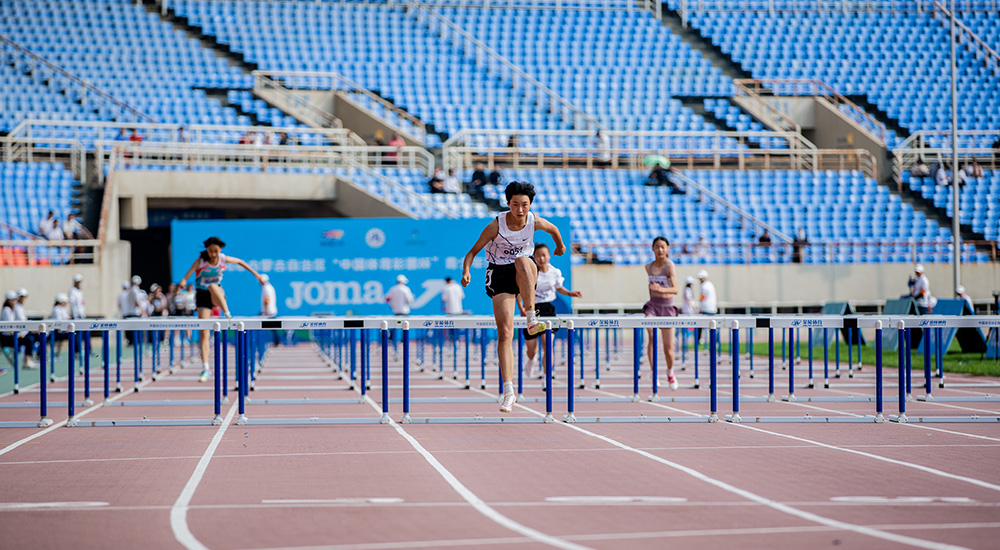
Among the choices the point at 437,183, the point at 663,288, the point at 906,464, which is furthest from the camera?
the point at 437,183

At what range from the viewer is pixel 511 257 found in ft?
29.8


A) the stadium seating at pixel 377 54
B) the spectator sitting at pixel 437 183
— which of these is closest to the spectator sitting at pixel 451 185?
the spectator sitting at pixel 437 183

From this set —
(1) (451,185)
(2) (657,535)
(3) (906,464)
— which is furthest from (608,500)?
(1) (451,185)

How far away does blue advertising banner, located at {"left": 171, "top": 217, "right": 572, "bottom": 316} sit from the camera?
27203mm

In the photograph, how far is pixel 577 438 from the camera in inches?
344

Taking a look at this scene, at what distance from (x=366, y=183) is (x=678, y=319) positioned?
21.4 meters

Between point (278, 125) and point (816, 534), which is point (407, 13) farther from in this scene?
point (816, 534)

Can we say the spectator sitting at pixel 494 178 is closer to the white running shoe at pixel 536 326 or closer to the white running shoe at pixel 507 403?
the white running shoe at pixel 507 403

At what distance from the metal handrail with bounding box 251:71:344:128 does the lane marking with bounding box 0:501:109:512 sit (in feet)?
97.5

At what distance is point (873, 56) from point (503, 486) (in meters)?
38.5

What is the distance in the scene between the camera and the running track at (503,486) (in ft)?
16.2

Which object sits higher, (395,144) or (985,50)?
(985,50)

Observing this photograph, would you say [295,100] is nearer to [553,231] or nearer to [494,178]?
[494,178]

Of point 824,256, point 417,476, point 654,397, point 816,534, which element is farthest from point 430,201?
point 816,534
